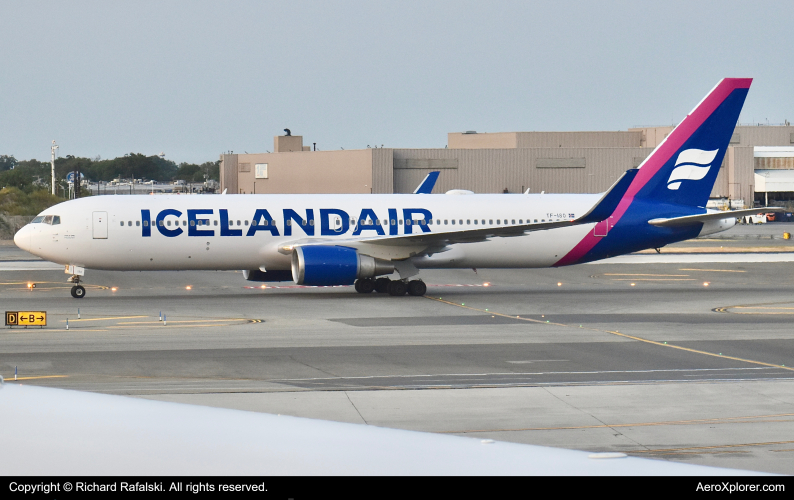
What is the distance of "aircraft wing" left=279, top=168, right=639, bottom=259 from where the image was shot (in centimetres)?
3353

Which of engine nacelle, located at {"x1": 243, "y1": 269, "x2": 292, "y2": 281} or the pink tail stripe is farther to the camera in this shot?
the pink tail stripe

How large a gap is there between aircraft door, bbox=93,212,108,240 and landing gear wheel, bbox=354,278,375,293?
9189mm

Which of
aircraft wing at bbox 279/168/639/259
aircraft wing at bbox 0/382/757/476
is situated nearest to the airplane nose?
aircraft wing at bbox 279/168/639/259

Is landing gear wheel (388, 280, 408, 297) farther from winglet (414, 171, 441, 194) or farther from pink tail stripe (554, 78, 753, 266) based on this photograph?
winglet (414, 171, 441, 194)

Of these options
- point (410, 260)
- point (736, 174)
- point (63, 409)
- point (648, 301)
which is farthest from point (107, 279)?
point (736, 174)

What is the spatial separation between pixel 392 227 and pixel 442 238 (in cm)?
250

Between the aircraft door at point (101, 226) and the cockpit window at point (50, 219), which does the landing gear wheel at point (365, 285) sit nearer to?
the aircraft door at point (101, 226)

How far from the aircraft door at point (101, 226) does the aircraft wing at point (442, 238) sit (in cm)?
616

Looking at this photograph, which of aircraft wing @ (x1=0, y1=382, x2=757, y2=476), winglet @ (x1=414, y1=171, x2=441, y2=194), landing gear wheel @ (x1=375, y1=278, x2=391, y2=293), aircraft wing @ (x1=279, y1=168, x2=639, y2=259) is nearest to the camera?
aircraft wing @ (x1=0, y1=382, x2=757, y2=476)

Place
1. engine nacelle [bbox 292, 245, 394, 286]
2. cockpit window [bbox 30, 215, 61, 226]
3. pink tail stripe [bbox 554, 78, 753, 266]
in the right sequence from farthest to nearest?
1. pink tail stripe [bbox 554, 78, 753, 266]
2. cockpit window [bbox 30, 215, 61, 226]
3. engine nacelle [bbox 292, 245, 394, 286]

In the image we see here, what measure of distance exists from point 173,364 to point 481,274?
2925cm
